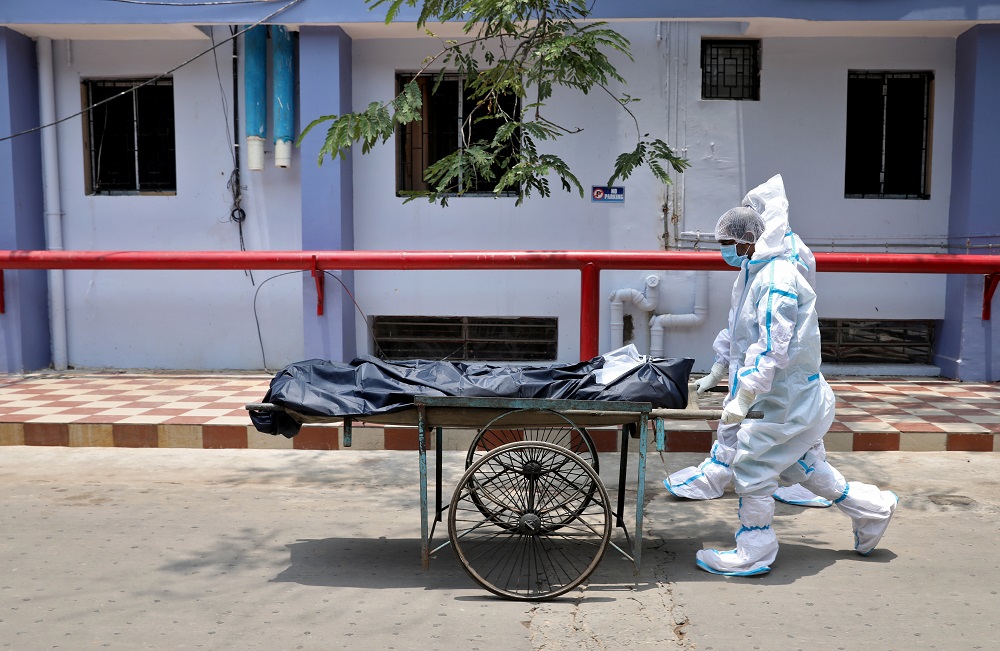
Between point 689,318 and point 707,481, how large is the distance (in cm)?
396

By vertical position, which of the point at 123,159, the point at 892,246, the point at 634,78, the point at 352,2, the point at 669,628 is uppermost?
the point at 352,2

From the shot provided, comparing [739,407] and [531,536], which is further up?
[739,407]

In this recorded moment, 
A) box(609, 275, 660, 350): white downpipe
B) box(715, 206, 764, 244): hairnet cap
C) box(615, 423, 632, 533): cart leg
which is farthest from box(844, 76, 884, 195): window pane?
box(615, 423, 632, 533): cart leg

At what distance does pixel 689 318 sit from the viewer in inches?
364

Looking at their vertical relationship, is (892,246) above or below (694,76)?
below

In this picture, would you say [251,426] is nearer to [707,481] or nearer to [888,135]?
[707,481]

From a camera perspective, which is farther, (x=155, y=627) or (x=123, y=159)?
(x=123, y=159)

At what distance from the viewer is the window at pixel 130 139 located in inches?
386

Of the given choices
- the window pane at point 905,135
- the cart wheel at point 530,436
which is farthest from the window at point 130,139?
the window pane at point 905,135

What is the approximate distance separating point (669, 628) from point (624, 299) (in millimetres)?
5875

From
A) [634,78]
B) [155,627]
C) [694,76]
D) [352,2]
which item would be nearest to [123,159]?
[352,2]

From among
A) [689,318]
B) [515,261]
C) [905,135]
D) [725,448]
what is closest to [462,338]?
[689,318]

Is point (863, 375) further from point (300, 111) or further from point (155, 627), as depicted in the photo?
point (155, 627)

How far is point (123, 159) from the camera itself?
32.4ft
